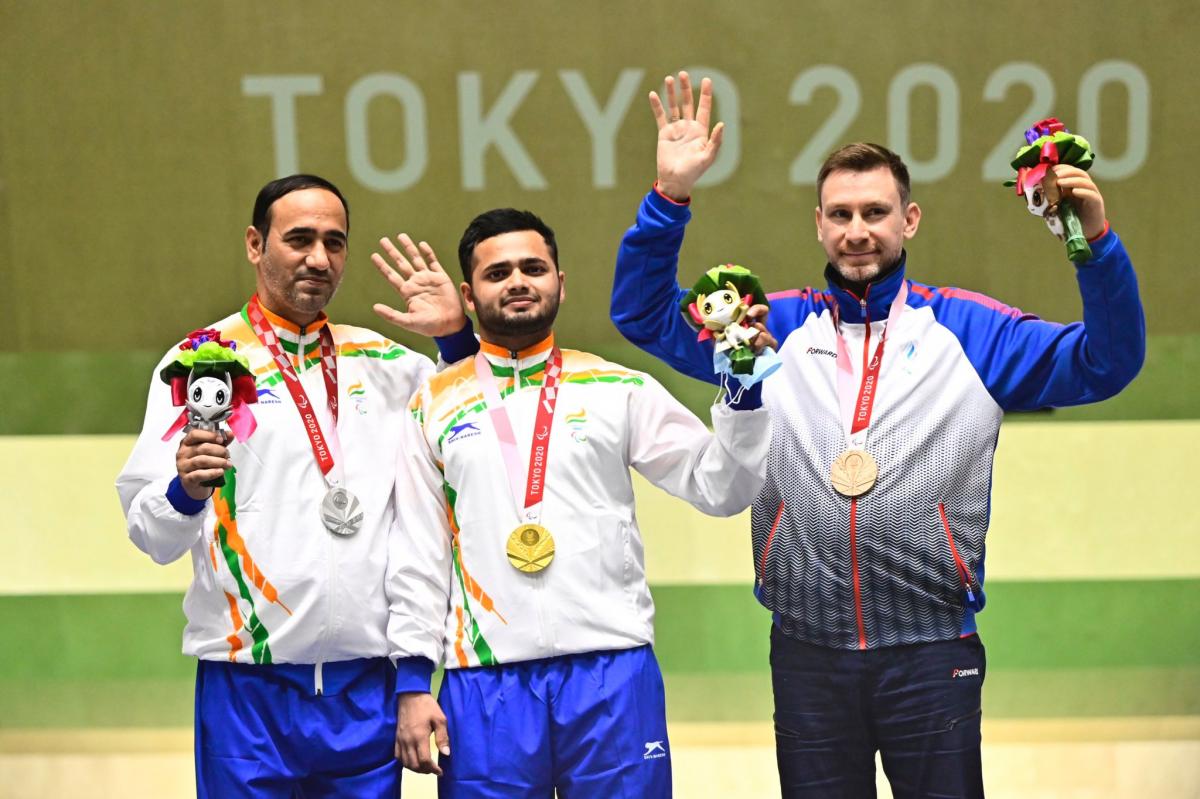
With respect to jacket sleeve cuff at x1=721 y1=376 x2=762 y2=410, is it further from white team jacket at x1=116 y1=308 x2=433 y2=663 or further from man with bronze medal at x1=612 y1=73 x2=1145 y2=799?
white team jacket at x1=116 y1=308 x2=433 y2=663

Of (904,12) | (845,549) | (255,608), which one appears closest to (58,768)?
(255,608)

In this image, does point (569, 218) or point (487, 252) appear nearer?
point (487, 252)

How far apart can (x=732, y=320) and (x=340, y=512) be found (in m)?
0.95

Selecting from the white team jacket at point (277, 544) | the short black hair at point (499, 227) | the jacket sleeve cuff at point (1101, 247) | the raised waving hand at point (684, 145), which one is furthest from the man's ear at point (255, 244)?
the jacket sleeve cuff at point (1101, 247)

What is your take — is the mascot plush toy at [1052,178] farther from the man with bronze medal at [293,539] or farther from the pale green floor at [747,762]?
the pale green floor at [747,762]

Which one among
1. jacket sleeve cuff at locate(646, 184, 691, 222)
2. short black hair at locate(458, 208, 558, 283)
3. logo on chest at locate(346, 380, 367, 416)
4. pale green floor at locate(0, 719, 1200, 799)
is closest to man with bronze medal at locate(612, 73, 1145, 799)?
jacket sleeve cuff at locate(646, 184, 691, 222)

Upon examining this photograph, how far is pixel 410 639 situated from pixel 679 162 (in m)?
1.15

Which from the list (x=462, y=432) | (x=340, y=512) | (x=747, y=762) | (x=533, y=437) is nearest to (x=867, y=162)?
(x=533, y=437)

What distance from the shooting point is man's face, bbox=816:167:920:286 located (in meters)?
2.88

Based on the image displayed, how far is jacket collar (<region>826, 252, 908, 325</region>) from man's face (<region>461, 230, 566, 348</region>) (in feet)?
2.05

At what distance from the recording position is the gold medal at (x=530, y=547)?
9.02 feet

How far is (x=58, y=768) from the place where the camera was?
15.7 feet

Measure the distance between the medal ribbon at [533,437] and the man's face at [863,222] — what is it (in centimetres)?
67

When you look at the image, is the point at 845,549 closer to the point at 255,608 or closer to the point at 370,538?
the point at 370,538
